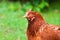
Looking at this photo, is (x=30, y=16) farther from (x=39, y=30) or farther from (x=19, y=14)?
(x=19, y=14)

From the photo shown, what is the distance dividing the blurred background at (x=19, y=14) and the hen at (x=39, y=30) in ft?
8.71

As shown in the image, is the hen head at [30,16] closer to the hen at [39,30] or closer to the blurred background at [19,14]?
the hen at [39,30]

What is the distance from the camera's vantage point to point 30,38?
5.27m

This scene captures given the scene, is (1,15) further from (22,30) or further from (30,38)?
(30,38)

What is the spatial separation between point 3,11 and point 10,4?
905mm

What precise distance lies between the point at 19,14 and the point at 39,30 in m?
5.78

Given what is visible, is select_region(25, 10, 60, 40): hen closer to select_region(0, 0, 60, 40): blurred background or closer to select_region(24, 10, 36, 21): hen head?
select_region(24, 10, 36, 21): hen head

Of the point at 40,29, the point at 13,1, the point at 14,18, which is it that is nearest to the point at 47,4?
the point at 13,1

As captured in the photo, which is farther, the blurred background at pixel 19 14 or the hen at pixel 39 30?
the blurred background at pixel 19 14

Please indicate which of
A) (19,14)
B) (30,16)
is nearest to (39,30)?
(30,16)

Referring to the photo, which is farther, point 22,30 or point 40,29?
point 22,30

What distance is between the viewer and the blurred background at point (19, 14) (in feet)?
27.9

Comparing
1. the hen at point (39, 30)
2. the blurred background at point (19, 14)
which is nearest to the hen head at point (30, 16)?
the hen at point (39, 30)

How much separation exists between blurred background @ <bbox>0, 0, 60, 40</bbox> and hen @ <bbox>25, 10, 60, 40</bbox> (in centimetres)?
266
